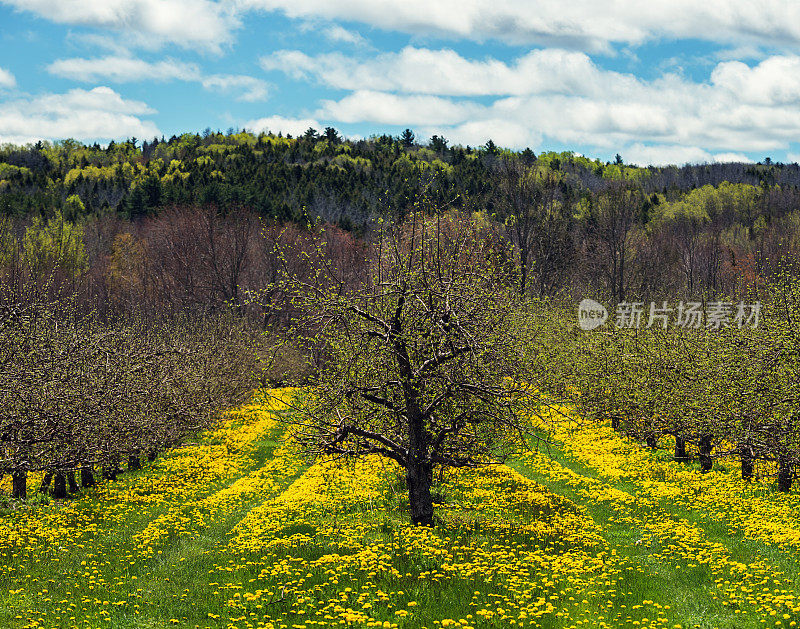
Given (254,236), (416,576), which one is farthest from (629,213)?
(416,576)

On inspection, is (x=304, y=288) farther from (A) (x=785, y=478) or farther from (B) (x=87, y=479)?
(A) (x=785, y=478)

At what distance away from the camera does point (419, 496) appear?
60.1ft

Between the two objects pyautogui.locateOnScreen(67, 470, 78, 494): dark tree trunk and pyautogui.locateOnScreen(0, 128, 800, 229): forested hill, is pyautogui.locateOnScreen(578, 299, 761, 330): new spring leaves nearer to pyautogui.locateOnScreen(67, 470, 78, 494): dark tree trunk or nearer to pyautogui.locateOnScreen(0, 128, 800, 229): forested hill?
A: pyautogui.locateOnScreen(67, 470, 78, 494): dark tree trunk

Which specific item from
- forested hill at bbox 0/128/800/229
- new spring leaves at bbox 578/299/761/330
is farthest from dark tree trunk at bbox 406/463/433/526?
forested hill at bbox 0/128/800/229

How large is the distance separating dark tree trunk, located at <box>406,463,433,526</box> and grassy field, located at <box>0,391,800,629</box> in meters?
0.54

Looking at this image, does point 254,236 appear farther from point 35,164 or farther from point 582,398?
point 35,164

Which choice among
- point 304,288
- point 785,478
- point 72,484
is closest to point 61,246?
point 72,484

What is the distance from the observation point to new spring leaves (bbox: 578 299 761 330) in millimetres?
28684

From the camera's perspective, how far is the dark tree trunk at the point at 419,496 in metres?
18.1

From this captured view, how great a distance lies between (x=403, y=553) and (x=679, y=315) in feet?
71.8

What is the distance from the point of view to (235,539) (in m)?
18.0

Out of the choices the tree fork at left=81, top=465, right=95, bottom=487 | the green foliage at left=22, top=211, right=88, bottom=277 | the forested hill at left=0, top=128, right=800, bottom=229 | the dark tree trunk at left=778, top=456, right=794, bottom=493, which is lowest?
the tree fork at left=81, top=465, right=95, bottom=487

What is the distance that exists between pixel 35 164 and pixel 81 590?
689 feet

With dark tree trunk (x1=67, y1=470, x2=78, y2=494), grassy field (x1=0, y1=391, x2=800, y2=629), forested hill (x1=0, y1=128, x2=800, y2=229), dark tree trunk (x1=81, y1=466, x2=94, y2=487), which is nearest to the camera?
grassy field (x1=0, y1=391, x2=800, y2=629)
